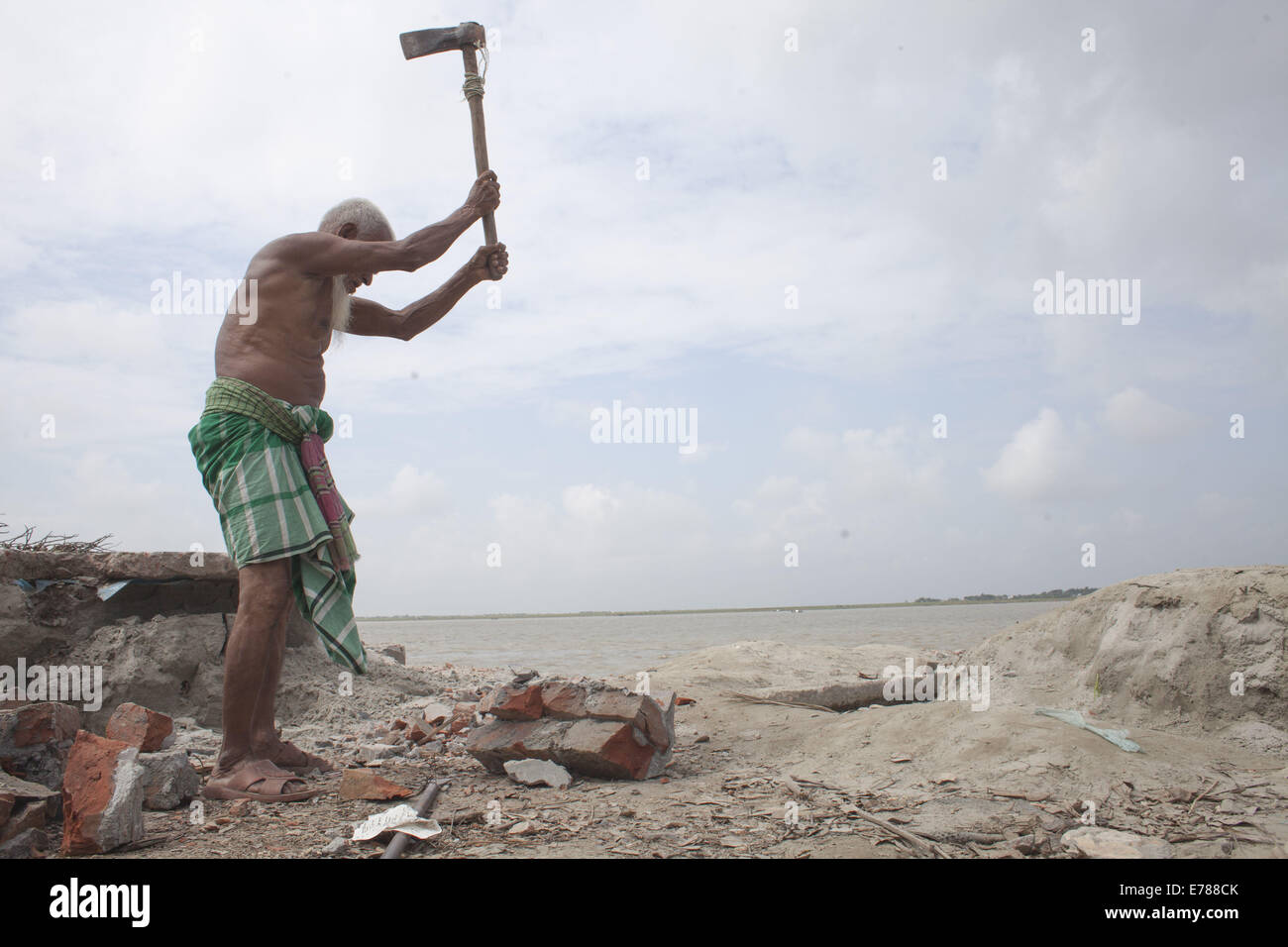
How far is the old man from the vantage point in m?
2.97

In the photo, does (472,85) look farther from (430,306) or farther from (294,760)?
(294,760)

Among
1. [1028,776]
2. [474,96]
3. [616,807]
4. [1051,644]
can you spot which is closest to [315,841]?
[616,807]

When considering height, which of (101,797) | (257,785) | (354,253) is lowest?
(257,785)

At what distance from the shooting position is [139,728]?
11.4 feet

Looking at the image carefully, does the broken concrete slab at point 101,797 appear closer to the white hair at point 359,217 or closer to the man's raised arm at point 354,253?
the man's raised arm at point 354,253

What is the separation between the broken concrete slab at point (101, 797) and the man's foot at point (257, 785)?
1.20 feet

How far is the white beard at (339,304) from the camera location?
11.5 ft

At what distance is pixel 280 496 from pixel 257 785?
1.01 m

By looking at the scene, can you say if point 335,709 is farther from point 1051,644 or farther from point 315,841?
point 1051,644

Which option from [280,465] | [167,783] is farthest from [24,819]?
[280,465]

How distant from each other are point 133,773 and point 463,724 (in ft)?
5.77

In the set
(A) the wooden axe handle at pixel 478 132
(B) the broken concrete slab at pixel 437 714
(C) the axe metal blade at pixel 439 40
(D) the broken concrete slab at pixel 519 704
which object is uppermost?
(C) the axe metal blade at pixel 439 40

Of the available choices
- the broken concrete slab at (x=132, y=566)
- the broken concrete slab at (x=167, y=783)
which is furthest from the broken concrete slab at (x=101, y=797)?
the broken concrete slab at (x=132, y=566)

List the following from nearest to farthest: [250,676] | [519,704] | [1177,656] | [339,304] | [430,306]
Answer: [250,676] → [519,704] → [339,304] → [1177,656] → [430,306]
